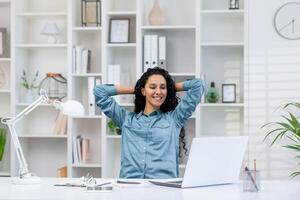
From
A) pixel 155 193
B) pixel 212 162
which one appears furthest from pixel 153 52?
pixel 155 193

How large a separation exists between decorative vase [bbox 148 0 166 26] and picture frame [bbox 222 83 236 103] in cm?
77

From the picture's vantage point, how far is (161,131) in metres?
3.66

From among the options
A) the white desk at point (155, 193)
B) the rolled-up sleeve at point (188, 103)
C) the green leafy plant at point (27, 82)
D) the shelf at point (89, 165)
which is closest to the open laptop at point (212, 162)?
the white desk at point (155, 193)

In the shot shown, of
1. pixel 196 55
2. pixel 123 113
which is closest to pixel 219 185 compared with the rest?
pixel 123 113

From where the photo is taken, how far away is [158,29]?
523 cm

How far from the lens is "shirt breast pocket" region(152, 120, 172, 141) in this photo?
3646 millimetres

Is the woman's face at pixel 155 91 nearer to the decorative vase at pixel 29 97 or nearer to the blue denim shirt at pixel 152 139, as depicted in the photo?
the blue denim shirt at pixel 152 139

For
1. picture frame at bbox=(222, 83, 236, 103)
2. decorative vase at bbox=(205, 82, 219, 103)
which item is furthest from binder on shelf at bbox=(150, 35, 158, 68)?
picture frame at bbox=(222, 83, 236, 103)

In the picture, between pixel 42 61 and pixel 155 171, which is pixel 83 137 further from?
pixel 155 171

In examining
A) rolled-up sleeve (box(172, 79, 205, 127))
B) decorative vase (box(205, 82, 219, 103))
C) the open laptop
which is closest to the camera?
the open laptop

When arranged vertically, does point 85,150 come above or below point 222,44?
below

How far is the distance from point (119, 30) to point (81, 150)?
43.0 inches

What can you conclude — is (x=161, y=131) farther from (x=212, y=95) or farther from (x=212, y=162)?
(x=212, y=95)

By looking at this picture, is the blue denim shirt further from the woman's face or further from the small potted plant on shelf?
the small potted plant on shelf
